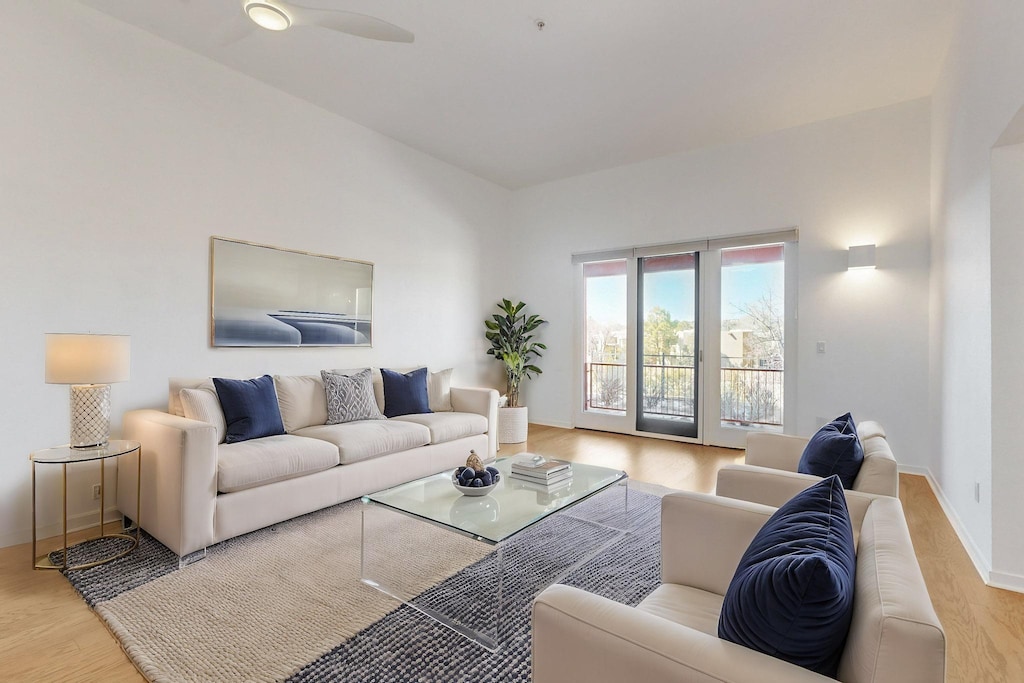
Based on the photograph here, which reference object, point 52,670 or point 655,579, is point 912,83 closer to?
point 655,579

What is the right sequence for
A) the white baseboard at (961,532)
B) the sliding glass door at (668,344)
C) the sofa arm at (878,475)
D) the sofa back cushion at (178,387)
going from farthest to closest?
the sliding glass door at (668,344), the sofa back cushion at (178,387), the white baseboard at (961,532), the sofa arm at (878,475)

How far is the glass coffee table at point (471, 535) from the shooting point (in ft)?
6.74

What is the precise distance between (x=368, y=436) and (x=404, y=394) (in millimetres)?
907

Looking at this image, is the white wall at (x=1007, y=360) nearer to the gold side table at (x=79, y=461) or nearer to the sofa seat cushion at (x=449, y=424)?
the sofa seat cushion at (x=449, y=424)

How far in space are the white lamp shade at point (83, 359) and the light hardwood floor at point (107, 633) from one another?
960 millimetres

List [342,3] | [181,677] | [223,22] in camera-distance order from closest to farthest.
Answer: [181,677], [342,3], [223,22]

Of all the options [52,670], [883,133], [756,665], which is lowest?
[52,670]

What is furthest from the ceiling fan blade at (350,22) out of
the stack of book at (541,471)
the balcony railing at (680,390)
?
the balcony railing at (680,390)

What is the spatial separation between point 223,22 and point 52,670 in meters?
3.48

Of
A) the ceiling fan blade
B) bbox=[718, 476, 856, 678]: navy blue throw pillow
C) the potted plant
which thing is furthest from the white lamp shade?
the potted plant

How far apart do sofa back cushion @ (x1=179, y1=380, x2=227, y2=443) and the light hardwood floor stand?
0.98 m

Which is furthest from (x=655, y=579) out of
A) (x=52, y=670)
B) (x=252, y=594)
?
(x=52, y=670)

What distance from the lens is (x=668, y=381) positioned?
5.61 m

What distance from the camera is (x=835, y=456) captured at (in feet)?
6.89
